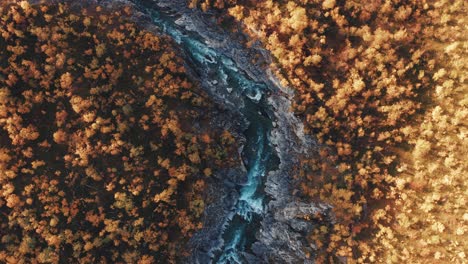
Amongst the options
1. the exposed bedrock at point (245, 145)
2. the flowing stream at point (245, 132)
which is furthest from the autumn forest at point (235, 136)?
the flowing stream at point (245, 132)

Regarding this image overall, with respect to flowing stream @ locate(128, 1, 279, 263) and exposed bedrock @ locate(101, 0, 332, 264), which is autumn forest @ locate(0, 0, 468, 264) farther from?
flowing stream @ locate(128, 1, 279, 263)

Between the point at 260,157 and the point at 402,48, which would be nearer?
the point at 402,48

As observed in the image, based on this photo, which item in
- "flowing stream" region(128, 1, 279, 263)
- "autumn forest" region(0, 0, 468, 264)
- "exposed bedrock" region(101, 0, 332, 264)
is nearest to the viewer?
"autumn forest" region(0, 0, 468, 264)

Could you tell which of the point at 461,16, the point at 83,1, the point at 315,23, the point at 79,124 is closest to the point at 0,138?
the point at 79,124

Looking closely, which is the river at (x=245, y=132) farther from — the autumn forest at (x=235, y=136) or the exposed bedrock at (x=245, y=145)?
the autumn forest at (x=235, y=136)

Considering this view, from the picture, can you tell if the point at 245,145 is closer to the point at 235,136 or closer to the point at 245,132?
the point at 245,132

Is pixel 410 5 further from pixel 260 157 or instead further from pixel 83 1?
pixel 83 1

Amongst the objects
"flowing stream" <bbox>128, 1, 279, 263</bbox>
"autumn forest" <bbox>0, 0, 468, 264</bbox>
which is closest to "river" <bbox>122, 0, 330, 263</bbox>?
"flowing stream" <bbox>128, 1, 279, 263</bbox>

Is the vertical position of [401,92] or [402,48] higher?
[402,48]

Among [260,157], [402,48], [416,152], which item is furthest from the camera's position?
[260,157]
